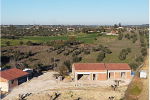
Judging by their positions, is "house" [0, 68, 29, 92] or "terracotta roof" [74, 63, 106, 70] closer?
"house" [0, 68, 29, 92]

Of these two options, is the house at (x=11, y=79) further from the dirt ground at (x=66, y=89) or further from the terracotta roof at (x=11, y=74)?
the dirt ground at (x=66, y=89)

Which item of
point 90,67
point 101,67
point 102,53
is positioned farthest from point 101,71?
point 102,53

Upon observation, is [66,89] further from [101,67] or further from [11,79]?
[101,67]

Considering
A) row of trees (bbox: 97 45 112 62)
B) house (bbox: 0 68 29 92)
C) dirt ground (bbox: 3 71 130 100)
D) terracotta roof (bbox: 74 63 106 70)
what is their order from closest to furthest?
dirt ground (bbox: 3 71 130 100) < house (bbox: 0 68 29 92) < terracotta roof (bbox: 74 63 106 70) < row of trees (bbox: 97 45 112 62)

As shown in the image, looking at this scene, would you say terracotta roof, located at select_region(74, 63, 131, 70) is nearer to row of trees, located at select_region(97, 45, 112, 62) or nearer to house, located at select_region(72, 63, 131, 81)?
house, located at select_region(72, 63, 131, 81)

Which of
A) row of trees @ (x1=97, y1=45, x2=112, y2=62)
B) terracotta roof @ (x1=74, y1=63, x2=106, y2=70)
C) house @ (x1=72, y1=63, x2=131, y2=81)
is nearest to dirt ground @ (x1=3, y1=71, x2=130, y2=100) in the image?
house @ (x1=72, y1=63, x2=131, y2=81)

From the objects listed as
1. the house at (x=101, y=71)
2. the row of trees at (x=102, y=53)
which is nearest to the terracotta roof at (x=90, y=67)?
the house at (x=101, y=71)

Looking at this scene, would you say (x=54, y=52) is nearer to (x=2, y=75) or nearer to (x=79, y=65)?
(x=79, y=65)
